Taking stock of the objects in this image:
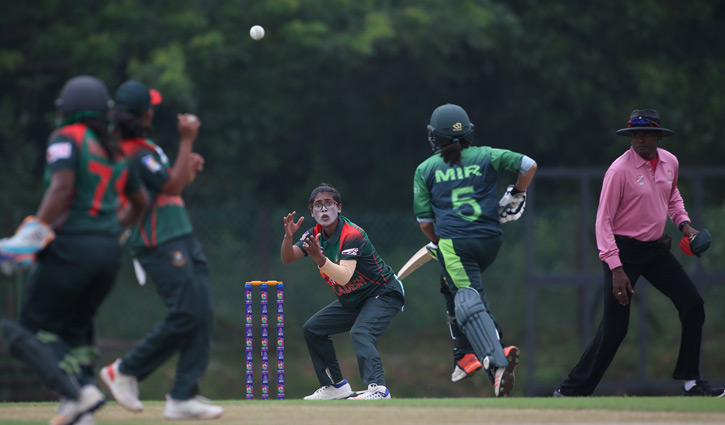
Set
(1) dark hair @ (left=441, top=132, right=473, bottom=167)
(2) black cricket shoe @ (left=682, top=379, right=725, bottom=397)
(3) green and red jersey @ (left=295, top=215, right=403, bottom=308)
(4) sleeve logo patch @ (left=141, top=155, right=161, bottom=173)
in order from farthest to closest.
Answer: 1. (3) green and red jersey @ (left=295, top=215, right=403, bottom=308)
2. (2) black cricket shoe @ (left=682, top=379, right=725, bottom=397)
3. (1) dark hair @ (left=441, top=132, right=473, bottom=167)
4. (4) sleeve logo patch @ (left=141, top=155, right=161, bottom=173)

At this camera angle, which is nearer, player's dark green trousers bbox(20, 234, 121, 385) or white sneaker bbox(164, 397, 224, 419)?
player's dark green trousers bbox(20, 234, 121, 385)

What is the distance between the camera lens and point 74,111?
5.82 metres

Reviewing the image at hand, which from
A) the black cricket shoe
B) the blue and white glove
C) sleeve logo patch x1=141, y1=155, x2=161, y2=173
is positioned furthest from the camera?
the black cricket shoe

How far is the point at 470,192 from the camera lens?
7711 millimetres

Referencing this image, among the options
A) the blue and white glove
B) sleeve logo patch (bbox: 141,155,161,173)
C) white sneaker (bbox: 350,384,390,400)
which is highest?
sleeve logo patch (bbox: 141,155,161,173)

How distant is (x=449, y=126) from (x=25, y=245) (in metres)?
3.43

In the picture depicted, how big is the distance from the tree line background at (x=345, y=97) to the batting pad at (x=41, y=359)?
796 cm

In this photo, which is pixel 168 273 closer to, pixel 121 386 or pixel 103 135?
pixel 121 386

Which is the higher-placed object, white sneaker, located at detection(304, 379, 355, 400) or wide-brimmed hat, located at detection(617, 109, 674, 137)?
wide-brimmed hat, located at detection(617, 109, 674, 137)

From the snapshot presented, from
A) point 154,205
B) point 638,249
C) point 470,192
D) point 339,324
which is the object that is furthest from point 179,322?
point 638,249

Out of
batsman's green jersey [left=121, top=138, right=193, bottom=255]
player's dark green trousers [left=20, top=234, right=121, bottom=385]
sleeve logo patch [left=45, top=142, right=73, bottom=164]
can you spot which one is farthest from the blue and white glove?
batsman's green jersey [left=121, top=138, right=193, bottom=255]

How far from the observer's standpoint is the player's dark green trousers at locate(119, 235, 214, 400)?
623 cm

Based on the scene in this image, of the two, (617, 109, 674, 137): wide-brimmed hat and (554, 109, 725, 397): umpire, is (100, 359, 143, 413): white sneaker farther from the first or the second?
(617, 109, 674, 137): wide-brimmed hat

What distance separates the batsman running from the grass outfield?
72 cm
